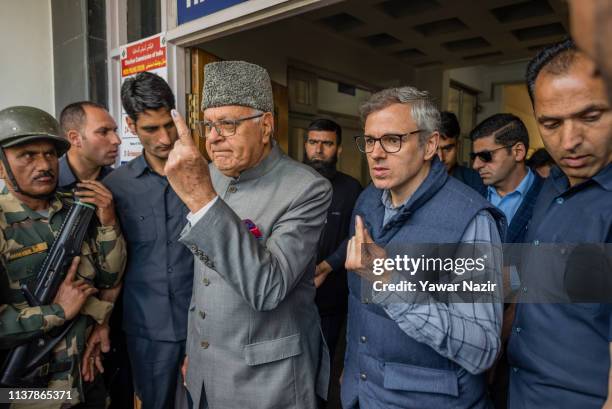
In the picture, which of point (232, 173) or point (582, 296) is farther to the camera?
point (232, 173)

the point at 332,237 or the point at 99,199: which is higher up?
the point at 99,199

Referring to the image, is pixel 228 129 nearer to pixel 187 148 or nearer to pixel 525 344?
pixel 187 148

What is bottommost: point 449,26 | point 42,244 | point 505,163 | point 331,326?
point 331,326

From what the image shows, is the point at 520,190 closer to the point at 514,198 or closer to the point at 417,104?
the point at 514,198

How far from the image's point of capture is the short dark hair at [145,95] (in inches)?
78.2

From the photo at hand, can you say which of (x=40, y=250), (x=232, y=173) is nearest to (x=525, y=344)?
(x=232, y=173)

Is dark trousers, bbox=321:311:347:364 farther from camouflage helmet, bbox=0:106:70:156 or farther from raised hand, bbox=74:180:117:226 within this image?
camouflage helmet, bbox=0:106:70:156

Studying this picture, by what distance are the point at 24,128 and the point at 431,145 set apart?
1678mm

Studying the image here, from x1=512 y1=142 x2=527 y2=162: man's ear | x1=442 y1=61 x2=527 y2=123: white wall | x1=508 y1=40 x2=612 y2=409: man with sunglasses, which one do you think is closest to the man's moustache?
x1=508 y1=40 x2=612 y2=409: man with sunglasses

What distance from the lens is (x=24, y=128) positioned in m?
1.62

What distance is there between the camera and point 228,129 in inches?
53.2

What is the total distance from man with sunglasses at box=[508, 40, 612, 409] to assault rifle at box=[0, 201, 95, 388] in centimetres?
177

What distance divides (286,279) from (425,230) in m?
0.47

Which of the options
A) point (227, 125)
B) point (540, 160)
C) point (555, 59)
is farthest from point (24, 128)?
point (540, 160)
